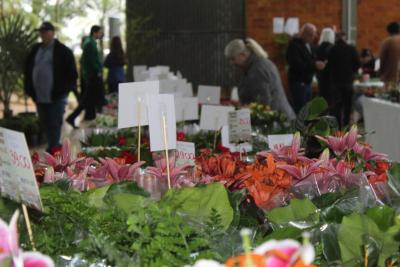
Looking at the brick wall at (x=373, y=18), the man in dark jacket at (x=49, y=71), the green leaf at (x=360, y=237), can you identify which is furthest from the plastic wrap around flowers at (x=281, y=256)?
the brick wall at (x=373, y=18)

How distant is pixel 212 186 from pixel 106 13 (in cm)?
1223

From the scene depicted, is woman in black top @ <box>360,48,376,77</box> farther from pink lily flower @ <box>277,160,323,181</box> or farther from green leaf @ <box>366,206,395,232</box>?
green leaf @ <box>366,206,395,232</box>

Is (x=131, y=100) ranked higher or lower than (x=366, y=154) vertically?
higher

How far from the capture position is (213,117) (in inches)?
160

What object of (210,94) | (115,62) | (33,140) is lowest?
(33,140)

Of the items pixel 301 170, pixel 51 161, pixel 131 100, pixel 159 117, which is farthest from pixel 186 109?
pixel 301 170

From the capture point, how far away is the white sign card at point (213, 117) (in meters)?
4.04


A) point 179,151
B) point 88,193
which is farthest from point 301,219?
point 179,151

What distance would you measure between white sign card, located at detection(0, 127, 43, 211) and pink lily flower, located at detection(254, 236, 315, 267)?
72cm

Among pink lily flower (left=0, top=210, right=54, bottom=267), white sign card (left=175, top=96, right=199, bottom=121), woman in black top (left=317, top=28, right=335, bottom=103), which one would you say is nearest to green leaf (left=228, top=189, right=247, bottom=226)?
pink lily flower (left=0, top=210, right=54, bottom=267)

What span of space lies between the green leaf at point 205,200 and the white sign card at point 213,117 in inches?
91.8

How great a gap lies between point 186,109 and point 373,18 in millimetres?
7633

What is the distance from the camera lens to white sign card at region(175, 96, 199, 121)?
4840 mm

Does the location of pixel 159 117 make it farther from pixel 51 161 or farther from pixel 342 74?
pixel 342 74
